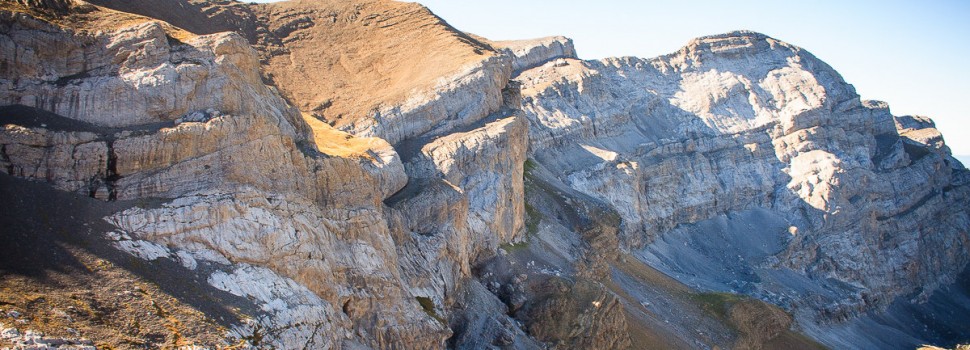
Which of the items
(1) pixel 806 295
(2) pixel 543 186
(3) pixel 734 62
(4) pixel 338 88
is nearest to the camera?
(4) pixel 338 88

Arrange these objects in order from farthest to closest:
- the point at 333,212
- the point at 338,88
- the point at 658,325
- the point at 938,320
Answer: the point at 938,320, the point at 658,325, the point at 338,88, the point at 333,212

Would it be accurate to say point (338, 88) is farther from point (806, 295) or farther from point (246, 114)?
point (806, 295)

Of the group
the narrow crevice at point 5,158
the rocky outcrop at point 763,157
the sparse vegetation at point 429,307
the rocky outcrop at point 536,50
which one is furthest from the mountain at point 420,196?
the rocky outcrop at point 536,50

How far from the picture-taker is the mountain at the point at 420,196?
26.5m

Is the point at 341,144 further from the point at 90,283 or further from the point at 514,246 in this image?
the point at 514,246

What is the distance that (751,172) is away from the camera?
116688 millimetres

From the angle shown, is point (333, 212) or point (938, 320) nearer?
point (333, 212)

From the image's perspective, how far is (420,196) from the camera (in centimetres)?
4412

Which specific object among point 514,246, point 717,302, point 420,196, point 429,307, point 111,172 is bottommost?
point 717,302

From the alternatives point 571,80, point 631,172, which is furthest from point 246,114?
point 571,80

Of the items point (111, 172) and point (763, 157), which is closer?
point (111, 172)

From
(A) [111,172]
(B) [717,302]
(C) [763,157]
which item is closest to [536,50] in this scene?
(C) [763,157]

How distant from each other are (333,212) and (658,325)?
36732mm

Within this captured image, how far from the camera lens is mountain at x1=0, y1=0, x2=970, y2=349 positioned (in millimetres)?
26453
